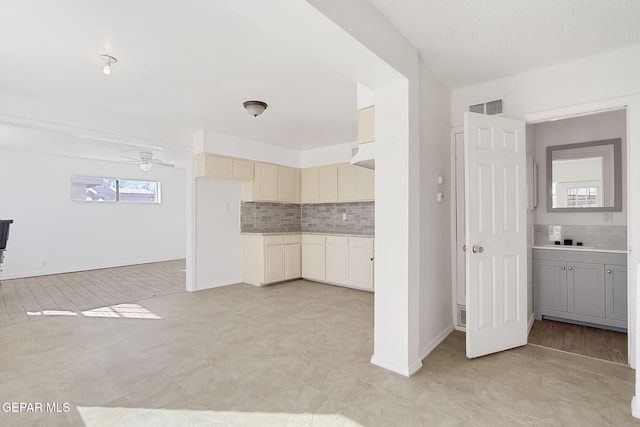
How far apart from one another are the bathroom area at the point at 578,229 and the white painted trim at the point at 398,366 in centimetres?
142

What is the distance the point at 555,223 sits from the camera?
3.93 metres

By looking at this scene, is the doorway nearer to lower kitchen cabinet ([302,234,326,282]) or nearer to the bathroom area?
the bathroom area

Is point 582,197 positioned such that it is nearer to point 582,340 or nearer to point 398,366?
point 582,340

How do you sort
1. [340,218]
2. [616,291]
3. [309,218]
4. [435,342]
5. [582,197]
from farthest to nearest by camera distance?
[309,218] → [340,218] → [582,197] → [616,291] → [435,342]

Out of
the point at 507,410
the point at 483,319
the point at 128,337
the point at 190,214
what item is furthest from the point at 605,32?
the point at 190,214

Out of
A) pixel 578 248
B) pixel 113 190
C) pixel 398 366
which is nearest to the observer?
pixel 398 366

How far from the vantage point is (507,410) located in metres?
1.96

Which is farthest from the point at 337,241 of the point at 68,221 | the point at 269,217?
the point at 68,221

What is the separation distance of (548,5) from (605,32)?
711 mm

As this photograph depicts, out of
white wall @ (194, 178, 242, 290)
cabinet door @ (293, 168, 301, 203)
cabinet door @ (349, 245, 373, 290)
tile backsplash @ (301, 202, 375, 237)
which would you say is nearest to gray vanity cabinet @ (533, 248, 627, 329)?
cabinet door @ (349, 245, 373, 290)

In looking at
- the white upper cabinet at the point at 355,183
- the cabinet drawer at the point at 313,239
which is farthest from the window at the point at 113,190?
the white upper cabinet at the point at 355,183

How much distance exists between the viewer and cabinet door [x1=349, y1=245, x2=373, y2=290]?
5148mm

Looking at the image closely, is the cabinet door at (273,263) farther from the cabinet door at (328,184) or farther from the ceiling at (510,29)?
the ceiling at (510,29)

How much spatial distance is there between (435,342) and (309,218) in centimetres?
403
